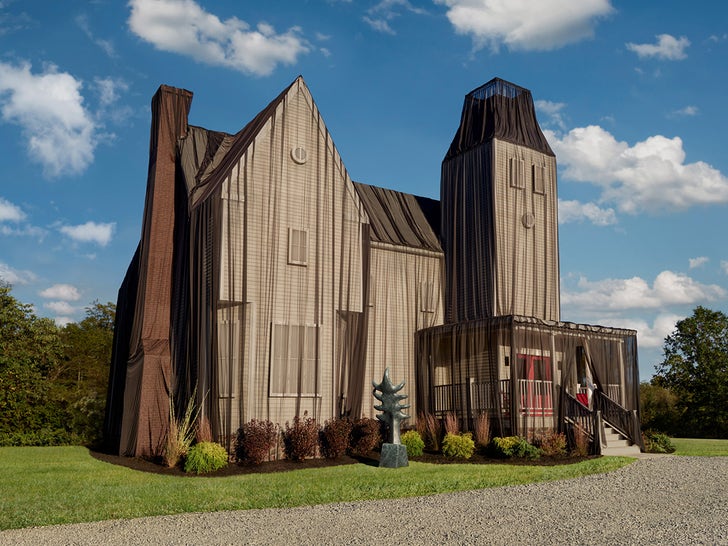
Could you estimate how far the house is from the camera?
18.4 metres

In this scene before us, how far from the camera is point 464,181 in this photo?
2491 centimetres

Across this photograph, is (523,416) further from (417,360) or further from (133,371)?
(133,371)

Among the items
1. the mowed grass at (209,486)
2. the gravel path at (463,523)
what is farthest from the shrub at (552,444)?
the gravel path at (463,523)

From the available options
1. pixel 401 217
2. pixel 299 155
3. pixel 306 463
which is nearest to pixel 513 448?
pixel 306 463

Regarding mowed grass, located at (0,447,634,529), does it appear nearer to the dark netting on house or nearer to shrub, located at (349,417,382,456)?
shrub, located at (349,417,382,456)

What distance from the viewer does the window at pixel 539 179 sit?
80.9ft

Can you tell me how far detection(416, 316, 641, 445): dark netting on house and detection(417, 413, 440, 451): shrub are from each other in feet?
2.39

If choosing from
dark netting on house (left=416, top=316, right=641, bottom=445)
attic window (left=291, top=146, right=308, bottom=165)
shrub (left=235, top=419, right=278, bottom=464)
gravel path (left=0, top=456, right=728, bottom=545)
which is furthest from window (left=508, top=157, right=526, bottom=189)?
gravel path (left=0, top=456, right=728, bottom=545)

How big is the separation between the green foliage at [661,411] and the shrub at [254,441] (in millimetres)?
24903

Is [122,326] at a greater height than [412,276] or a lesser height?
lesser

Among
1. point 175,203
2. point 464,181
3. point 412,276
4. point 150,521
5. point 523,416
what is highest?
point 464,181

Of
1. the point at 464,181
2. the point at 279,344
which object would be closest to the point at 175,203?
the point at 279,344

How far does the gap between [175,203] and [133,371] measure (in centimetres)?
554

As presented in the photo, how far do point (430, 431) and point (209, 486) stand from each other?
28.9 ft
